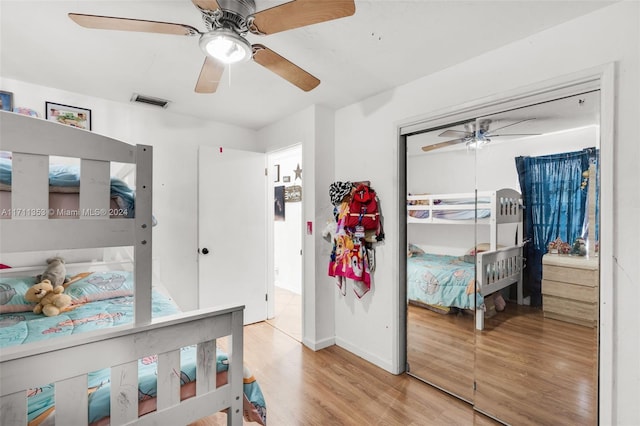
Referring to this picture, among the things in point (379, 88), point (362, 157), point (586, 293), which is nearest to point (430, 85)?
point (379, 88)

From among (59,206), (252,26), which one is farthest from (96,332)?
(252,26)

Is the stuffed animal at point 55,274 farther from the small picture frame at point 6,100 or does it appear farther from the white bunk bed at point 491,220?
the white bunk bed at point 491,220

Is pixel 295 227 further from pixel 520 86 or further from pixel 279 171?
pixel 520 86

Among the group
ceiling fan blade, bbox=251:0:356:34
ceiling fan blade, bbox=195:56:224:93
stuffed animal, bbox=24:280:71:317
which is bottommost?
stuffed animal, bbox=24:280:71:317

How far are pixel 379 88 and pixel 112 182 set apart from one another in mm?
2106

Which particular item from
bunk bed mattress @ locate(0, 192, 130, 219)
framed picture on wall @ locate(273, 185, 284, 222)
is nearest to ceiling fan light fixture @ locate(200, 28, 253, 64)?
bunk bed mattress @ locate(0, 192, 130, 219)

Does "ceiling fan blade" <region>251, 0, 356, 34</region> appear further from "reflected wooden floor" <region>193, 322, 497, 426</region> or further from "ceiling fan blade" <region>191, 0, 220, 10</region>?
"reflected wooden floor" <region>193, 322, 497, 426</region>

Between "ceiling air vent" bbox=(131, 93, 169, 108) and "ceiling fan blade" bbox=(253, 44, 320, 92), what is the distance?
5.38 feet

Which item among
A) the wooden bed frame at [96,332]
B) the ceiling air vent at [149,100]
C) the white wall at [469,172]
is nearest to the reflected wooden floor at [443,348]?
the white wall at [469,172]

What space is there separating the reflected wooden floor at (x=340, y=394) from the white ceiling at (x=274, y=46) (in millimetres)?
2396

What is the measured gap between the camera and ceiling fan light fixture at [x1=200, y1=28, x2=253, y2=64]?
1.39 m

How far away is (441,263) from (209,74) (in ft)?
6.96

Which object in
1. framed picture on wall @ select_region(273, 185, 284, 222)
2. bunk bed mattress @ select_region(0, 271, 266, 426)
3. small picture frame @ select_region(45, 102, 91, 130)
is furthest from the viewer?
framed picture on wall @ select_region(273, 185, 284, 222)

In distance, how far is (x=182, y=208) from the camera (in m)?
3.19
